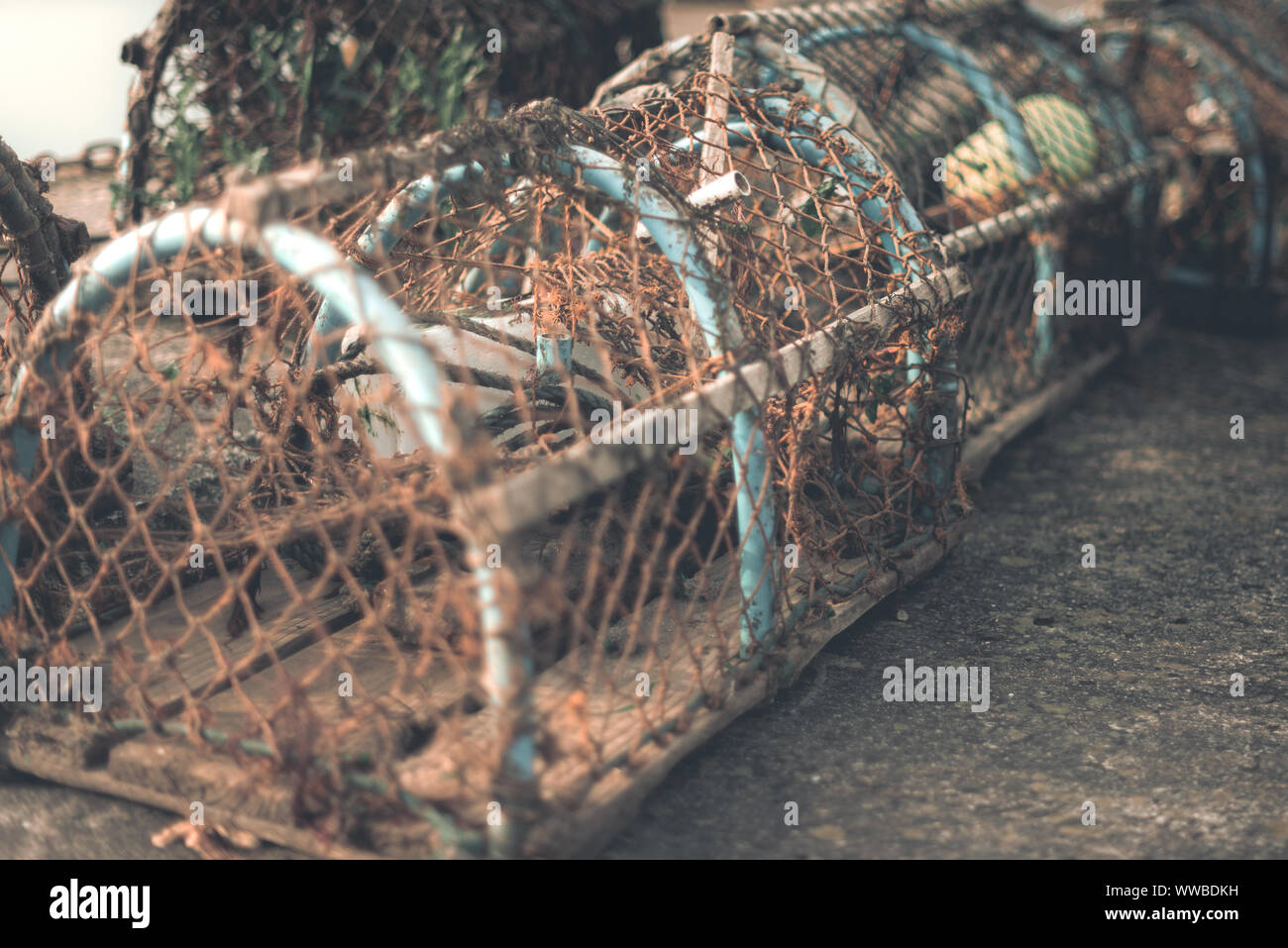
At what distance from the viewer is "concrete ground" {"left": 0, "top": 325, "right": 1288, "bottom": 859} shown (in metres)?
2.10

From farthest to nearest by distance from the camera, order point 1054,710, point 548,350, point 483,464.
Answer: point 548,350 < point 1054,710 < point 483,464

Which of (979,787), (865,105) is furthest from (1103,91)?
(979,787)

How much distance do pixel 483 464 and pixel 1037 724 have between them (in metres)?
1.35

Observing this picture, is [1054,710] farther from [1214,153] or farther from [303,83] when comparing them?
[1214,153]

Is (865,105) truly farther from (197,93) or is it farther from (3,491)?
(3,491)

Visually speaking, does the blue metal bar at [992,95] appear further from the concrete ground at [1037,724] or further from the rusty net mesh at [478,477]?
the rusty net mesh at [478,477]

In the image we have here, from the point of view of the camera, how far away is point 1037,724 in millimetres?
2441

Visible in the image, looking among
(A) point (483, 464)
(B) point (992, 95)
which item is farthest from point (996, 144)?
(A) point (483, 464)

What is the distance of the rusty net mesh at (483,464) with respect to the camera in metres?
1.83

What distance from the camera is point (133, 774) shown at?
210 centimetres

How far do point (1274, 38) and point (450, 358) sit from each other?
5708 millimetres

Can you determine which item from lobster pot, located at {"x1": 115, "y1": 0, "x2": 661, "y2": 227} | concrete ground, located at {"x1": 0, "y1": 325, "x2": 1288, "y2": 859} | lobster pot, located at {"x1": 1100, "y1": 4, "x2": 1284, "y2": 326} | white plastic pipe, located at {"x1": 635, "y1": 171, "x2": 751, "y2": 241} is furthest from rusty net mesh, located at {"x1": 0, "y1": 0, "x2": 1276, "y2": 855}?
lobster pot, located at {"x1": 1100, "y1": 4, "x2": 1284, "y2": 326}

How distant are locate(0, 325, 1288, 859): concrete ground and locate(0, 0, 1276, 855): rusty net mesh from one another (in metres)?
0.12

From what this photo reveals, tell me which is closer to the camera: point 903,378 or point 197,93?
point 903,378
